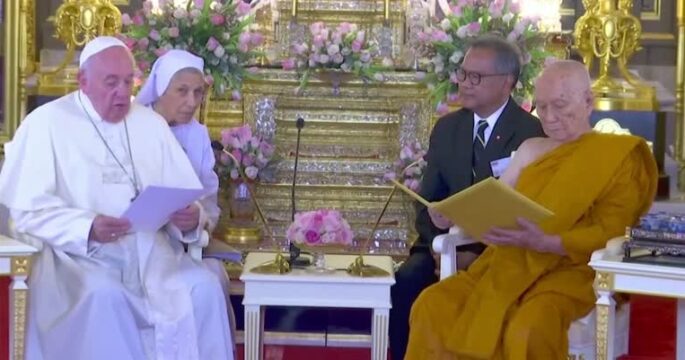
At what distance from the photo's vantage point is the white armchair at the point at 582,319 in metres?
5.14

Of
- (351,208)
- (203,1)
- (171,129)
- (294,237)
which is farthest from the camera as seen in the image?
(351,208)

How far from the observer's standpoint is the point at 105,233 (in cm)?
531

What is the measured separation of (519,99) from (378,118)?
897 mm

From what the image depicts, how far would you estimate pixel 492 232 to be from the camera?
527cm

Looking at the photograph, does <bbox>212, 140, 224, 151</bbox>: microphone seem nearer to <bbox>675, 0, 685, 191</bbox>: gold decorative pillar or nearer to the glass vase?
the glass vase

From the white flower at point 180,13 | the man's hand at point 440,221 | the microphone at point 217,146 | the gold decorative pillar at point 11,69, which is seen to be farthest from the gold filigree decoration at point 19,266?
the gold decorative pillar at point 11,69

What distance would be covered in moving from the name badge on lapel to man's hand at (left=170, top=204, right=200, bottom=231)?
1.32m

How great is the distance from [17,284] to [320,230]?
4.07 ft

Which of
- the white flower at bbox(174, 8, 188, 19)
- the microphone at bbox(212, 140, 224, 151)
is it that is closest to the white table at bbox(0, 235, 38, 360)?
the microphone at bbox(212, 140, 224, 151)

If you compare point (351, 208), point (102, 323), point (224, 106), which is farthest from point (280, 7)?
point (102, 323)

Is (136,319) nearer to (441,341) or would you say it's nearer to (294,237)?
A: (294,237)

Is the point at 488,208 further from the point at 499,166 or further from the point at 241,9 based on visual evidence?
the point at 241,9

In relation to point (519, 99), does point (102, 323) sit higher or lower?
lower

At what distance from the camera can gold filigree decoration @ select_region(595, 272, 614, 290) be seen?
195 inches
